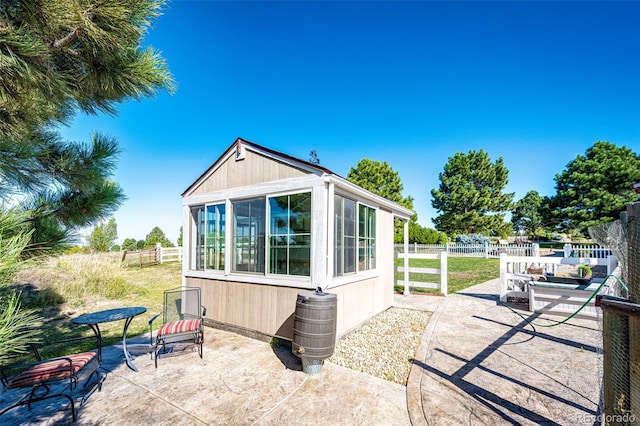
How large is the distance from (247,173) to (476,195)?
29.4 meters

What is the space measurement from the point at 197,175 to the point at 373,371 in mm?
5362

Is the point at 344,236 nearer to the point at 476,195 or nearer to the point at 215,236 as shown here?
the point at 215,236

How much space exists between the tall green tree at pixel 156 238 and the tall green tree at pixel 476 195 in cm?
3022

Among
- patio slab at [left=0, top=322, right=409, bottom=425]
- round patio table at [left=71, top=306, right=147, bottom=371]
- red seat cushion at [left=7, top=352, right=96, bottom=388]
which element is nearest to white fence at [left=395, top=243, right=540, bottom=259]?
patio slab at [left=0, top=322, right=409, bottom=425]

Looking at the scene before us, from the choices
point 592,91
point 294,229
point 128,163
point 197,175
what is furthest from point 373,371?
point 592,91

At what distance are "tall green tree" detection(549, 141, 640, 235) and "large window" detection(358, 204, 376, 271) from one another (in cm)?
2579

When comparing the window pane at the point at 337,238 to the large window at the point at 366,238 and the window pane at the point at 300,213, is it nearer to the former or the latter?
the window pane at the point at 300,213

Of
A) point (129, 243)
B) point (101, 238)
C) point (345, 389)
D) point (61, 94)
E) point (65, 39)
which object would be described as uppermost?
point (65, 39)

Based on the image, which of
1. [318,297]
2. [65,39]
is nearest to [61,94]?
[65,39]

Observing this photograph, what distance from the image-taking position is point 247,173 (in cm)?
534

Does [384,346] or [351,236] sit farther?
[351,236]

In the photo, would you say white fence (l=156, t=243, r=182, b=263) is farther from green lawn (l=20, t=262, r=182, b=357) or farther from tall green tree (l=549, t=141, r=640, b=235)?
Answer: tall green tree (l=549, t=141, r=640, b=235)

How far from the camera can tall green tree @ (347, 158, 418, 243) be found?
2516 cm

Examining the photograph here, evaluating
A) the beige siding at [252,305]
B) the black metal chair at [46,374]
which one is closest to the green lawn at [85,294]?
the beige siding at [252,305]
